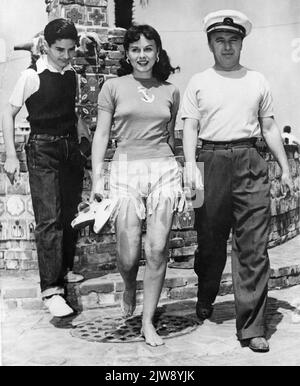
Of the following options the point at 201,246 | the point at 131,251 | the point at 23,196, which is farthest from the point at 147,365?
the point at 23,196

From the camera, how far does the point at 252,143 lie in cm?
360

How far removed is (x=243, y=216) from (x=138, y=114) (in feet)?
2.93

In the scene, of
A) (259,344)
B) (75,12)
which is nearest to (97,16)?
(75,12)

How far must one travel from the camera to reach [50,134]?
13.2 ft

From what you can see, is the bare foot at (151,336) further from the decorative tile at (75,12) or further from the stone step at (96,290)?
the decorative tile at (75,12)

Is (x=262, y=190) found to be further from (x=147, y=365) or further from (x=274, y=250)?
(x=274, y=250)

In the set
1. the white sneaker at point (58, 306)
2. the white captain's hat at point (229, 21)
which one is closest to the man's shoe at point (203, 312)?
the white sneaker at point (58, 306)

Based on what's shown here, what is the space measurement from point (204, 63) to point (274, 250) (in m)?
2.07

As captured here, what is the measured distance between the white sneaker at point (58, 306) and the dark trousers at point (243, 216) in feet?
3.59

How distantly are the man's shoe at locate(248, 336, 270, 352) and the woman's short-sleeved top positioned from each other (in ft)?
4.01

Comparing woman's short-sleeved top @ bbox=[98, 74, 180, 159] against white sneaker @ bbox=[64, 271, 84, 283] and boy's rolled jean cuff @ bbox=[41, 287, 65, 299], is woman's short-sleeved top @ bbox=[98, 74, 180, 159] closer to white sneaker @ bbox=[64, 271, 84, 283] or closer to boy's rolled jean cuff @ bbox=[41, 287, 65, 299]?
boy's rolled jean cuff @ bbox=[41, 287, 65, 299]

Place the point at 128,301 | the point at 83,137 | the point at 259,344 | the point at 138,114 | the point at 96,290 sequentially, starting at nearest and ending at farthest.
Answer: the point at 259,344, the point at 138,114, the point at 128,301, the point at 83,137, the point at 96,290

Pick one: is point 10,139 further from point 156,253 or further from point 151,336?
point 151,336

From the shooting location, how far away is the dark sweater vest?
3945 millimetres
